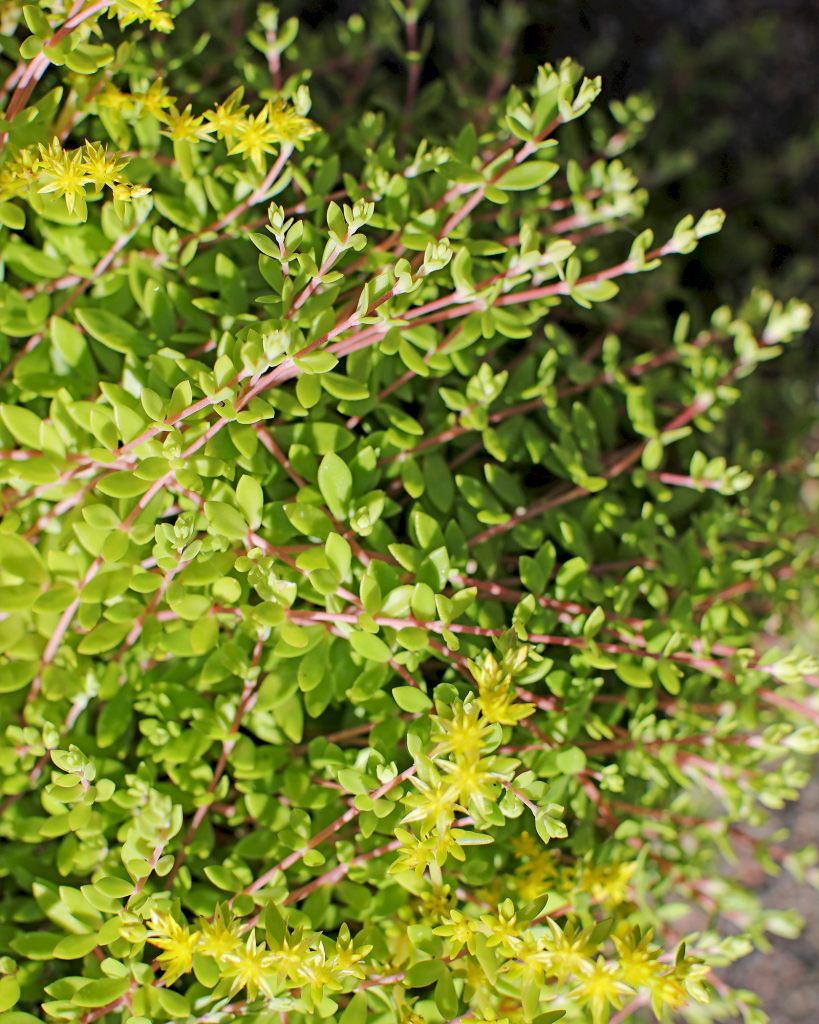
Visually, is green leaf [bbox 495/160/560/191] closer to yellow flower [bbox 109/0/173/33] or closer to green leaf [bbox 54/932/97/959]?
yellow flower [bbox 109/0/173/33]

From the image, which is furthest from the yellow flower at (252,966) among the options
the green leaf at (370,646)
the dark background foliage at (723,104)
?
the dark background foliage at (723,104)

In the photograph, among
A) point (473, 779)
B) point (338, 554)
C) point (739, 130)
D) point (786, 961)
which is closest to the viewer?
point (473, 779)

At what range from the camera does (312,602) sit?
722mm

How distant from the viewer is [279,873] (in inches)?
26.7

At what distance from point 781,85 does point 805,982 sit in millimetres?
2034

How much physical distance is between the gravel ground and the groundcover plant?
0.83 metres

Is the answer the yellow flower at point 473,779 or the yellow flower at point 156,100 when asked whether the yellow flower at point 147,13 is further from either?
the yellow flower at point 473,779

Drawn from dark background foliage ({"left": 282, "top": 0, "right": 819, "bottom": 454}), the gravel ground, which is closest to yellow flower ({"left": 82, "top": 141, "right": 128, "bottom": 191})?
dark background foliage ({"left": 282, "top": 0, "right": 819, "bottom": 454})

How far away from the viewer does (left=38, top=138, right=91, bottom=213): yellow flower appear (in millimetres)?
576

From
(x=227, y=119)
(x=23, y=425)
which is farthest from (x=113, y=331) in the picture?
(x=227, y=119)

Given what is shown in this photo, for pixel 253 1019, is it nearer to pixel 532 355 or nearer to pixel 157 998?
pixel 157 998

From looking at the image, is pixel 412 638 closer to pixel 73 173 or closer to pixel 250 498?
pixel 250 498

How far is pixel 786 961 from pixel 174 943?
154cm

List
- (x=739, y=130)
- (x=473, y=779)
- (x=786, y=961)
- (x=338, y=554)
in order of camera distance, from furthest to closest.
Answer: (x=739, y=130), (x=786, y=961), (x=338, y=554), (x=473, y=779)
